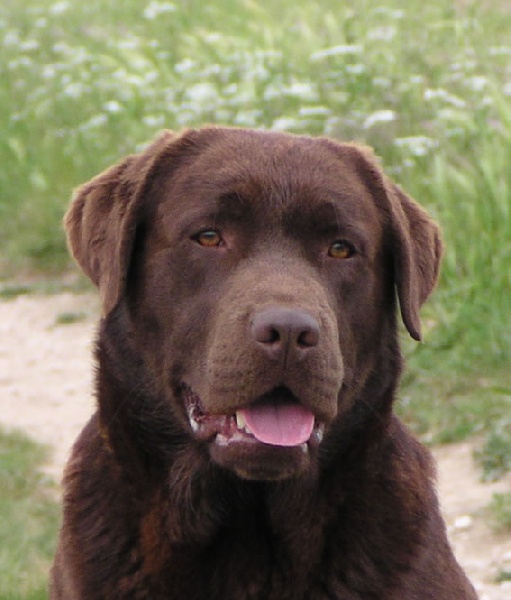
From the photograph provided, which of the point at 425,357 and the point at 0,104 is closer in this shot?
the point at 425,357

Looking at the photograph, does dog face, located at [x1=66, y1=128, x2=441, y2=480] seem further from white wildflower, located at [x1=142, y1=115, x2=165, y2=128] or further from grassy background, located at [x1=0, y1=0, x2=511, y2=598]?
white wildflower, located at [x1=142, y1=115, x2=165, y2=128]

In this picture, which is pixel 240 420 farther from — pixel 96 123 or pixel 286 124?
pixel 96 123

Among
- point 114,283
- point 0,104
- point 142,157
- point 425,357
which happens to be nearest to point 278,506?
point 114,283

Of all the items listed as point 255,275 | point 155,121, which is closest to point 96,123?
point 155,121

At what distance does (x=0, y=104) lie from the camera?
38.3 feet

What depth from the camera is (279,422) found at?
149 inches

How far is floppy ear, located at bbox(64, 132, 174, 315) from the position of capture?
4.08m

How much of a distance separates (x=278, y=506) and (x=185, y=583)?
369mm

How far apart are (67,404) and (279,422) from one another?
4071 mm

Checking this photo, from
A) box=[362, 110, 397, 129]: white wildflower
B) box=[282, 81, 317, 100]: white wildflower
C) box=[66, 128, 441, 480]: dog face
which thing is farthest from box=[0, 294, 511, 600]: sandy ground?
box=[362, 110, 397, 129]: white wildflower

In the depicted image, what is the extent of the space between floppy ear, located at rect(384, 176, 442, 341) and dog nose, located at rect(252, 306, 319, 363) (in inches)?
26.9

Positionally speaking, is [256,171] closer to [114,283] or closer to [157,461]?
[114,283]

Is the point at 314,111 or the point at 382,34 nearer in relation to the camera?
the point at 314,111

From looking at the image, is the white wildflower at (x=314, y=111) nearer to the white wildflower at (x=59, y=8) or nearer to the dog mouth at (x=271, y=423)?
the dog mouth at (x=271, y=423)
